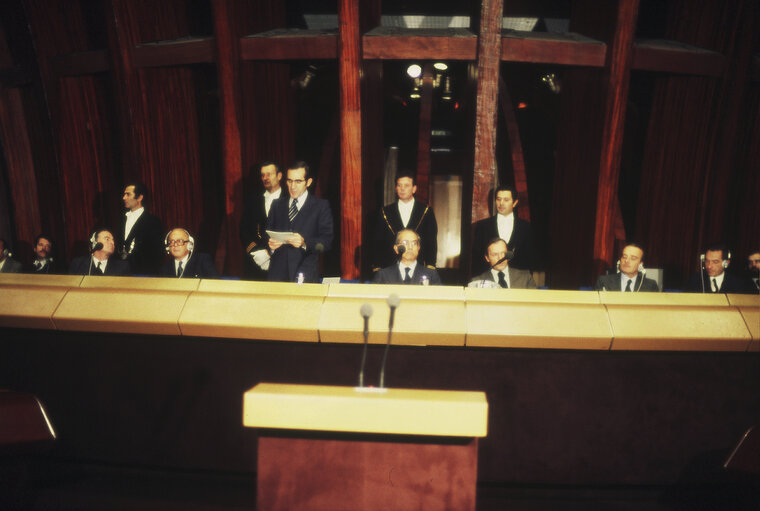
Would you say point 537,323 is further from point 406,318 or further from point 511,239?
point 511,239

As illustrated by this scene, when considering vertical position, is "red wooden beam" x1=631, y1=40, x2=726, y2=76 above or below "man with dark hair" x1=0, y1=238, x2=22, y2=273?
above

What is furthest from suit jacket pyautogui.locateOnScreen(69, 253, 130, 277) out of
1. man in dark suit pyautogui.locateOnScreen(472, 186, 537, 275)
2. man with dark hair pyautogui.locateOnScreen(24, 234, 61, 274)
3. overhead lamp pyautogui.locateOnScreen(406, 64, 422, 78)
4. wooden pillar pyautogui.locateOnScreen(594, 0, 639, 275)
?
wooden pillar pyautogui.locateOnScreen(594, 0, 639, 275)

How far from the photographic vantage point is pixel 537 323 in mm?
1706

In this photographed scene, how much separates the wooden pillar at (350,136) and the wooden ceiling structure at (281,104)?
0.04 feet

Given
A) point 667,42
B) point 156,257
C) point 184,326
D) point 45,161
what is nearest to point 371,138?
point 156,257

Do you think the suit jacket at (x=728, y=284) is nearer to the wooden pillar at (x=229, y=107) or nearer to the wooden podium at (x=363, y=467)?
the wooden podium at (x=363, y=467)

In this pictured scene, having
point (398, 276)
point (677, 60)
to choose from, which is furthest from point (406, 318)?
point (677, 60)

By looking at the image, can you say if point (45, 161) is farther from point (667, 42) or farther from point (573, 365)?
point (667, 42)

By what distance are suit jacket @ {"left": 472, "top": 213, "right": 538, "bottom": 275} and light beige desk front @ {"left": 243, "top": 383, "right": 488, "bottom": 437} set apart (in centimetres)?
269

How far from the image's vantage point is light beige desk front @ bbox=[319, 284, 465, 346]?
170 centimetres

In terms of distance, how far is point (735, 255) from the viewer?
16.7 ft

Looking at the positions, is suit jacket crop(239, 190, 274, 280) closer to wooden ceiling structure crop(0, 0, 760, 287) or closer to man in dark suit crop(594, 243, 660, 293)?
wooden ceiling structure crop(0, 0, 760, 287)

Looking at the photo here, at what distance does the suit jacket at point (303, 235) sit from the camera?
3.12 meters

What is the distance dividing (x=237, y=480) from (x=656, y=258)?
4.93 metres
